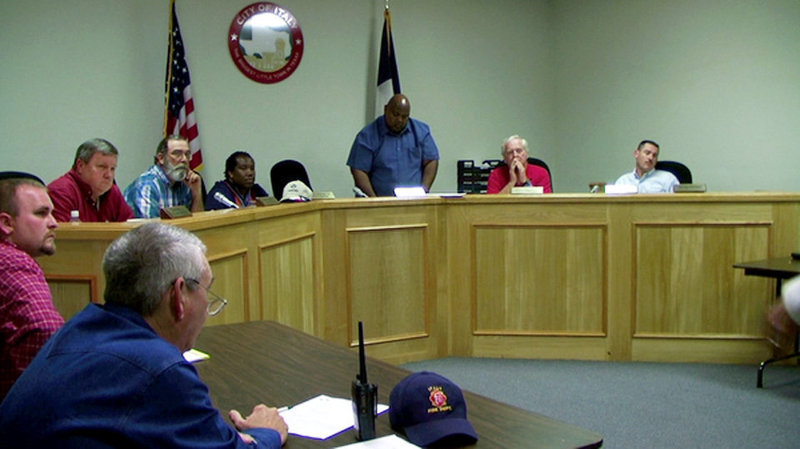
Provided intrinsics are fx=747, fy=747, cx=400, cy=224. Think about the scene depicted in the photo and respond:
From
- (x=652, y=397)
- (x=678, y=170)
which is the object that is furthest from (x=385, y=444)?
(x=678, y=170)

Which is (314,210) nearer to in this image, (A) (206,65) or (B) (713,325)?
(A) (206,65)

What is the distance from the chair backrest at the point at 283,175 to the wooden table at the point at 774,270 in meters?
2.96

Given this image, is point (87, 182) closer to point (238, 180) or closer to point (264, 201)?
point (264, 201)

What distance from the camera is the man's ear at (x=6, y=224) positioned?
2043 mm

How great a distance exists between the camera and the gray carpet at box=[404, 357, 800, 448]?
128 inches

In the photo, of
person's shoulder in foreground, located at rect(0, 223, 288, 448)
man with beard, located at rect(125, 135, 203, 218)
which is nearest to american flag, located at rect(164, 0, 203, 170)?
man with beard, located at rect(125, 135, 203, 218)

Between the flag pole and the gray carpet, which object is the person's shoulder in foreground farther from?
the flag pole

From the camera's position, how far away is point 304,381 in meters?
Result: 1.79

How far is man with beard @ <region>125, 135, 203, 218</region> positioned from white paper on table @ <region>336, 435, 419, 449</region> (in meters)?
2.84

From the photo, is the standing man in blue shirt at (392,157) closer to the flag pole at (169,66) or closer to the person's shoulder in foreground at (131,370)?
the flag pole at (169,66)

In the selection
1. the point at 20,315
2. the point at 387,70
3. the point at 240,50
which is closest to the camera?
the point at 20,315

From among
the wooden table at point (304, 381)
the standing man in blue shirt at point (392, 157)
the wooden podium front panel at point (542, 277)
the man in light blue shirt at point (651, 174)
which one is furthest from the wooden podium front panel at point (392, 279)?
the wooden table at point (304, 381)

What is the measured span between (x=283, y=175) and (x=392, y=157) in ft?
2.62

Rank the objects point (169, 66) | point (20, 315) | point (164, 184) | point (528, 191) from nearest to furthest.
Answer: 1. point (20, 315)
2. point (164, 184)
3. point (528, 191)
4. point (169, 66)
